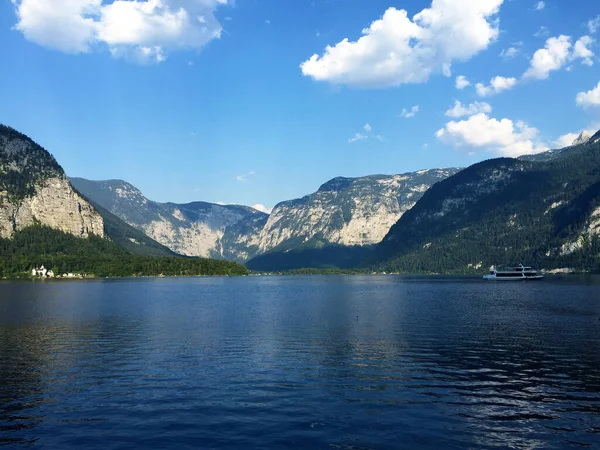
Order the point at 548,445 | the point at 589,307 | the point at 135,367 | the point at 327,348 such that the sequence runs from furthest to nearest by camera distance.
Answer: the point at 589,307
the point at 327,348
the point at 135,367
the point at 548,445

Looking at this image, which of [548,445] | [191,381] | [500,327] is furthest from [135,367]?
[500,327]

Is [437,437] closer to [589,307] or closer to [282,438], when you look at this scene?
→ [282,438]

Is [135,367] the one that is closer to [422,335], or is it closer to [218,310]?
[422,335]

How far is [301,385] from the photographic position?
44.1 metres

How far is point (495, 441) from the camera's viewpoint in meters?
30.2

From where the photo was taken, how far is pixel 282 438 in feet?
101

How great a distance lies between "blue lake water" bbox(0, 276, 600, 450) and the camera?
31422 millimetres

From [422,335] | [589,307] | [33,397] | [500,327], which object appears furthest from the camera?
[589,307]

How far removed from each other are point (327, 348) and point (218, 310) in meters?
59.5

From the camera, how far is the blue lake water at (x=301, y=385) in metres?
31.4

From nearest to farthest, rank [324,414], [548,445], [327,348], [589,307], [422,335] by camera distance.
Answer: [548,445]
[324,414]
[327,348]
[422,335]
[589,307]

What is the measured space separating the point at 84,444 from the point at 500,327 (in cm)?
7335

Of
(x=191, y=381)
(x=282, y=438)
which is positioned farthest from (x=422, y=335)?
(x=282, y=438)

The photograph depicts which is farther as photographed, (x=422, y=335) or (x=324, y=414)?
(x=422, y=335)
